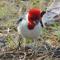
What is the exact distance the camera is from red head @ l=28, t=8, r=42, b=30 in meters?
3.20

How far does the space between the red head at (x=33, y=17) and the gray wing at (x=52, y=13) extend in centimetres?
85

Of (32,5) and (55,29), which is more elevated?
(32,5)

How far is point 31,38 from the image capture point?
3381 mm

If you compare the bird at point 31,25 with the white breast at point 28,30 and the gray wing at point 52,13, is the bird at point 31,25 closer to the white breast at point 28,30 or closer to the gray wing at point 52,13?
the white breast at point 28,30

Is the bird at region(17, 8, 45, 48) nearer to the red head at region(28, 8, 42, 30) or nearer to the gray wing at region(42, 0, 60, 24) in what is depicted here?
the red head at region(28, 8, 42, 30)

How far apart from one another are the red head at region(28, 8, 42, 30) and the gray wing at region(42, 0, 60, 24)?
2.80ft

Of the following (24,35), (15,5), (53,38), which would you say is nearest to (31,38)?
(24,35)

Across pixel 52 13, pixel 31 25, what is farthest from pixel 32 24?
pixel 52 13

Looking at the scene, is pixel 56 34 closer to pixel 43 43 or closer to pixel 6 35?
pixel 43 43

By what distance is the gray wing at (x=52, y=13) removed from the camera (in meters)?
4.22

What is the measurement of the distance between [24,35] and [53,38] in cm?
58

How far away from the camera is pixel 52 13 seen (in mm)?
4430

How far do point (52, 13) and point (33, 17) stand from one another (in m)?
1.22

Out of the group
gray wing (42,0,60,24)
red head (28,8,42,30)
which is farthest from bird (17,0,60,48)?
gray wing (42,0,60,24)
